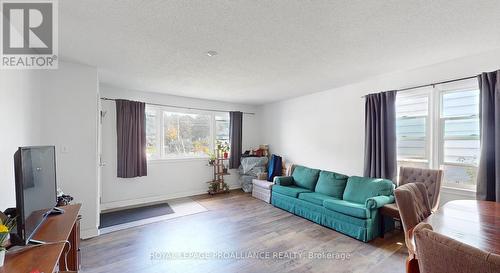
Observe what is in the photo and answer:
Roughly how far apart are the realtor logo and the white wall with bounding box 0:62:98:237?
0.25m

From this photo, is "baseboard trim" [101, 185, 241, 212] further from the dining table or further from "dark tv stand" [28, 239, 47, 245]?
the dining table

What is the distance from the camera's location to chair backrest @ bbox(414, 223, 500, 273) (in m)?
0.75

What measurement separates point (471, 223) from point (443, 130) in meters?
1.82

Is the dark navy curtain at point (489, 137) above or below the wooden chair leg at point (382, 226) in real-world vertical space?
above

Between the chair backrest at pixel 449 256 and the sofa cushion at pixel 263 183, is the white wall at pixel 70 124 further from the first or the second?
the chair backrest at pixel 449 256

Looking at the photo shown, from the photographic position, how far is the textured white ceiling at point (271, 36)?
1595 millimetres

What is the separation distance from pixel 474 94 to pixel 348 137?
66.9 inches

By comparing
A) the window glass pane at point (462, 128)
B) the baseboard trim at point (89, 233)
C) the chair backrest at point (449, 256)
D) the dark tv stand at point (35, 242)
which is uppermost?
the window glass pane at point (462, 128)

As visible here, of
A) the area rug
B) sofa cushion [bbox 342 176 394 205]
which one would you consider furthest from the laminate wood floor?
sofa cushion [bbox 342 176 394 205]

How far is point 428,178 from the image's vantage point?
9.21ft

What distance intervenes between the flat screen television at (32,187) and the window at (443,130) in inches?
167

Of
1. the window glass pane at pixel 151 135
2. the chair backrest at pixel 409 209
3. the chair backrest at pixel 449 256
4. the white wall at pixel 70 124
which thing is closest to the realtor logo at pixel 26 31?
the white wall at pixel 70 124

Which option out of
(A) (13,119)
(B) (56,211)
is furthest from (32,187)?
(A) (13,119)

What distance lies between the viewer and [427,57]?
8.50 ft
